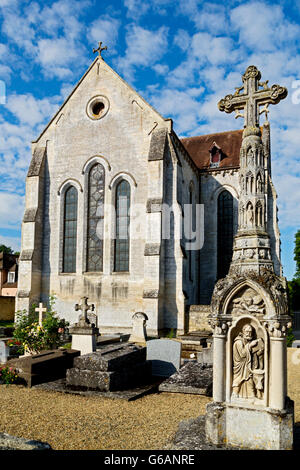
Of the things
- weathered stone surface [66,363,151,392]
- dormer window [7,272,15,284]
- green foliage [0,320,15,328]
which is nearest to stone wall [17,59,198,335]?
green foliage [0,320,15,328]

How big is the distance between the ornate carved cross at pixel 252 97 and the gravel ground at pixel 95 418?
173 inches

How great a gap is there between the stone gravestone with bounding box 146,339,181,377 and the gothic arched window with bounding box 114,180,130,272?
888 cm

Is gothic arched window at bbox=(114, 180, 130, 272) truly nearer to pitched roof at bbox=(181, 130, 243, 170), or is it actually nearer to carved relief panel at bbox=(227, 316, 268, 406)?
Result: pitched roof at bbox=(181, 130, 243, 170)

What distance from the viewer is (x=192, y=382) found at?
7.71 meters

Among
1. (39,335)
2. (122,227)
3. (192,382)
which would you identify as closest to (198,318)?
(122,227)

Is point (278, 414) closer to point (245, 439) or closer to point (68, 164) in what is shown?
point (245, 439)

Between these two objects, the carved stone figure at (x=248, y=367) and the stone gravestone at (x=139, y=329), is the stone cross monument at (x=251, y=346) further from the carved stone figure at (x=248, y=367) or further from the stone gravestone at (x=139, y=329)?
the stone gravestone at (x=139, y=329)

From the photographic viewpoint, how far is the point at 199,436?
14.1ft

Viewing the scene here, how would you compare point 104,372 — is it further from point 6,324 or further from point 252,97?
point 6,324

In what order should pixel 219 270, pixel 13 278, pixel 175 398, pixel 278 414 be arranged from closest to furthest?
1. pixel 278 414
2. pixel 175 398
3. pixel 219 270
4. pixel 13 278

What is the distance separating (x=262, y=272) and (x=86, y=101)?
18.1 m

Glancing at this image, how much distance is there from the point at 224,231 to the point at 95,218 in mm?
8259

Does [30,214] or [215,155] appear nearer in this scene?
[30,214]

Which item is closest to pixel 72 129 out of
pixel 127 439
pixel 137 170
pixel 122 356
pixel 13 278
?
pixel 137 170
